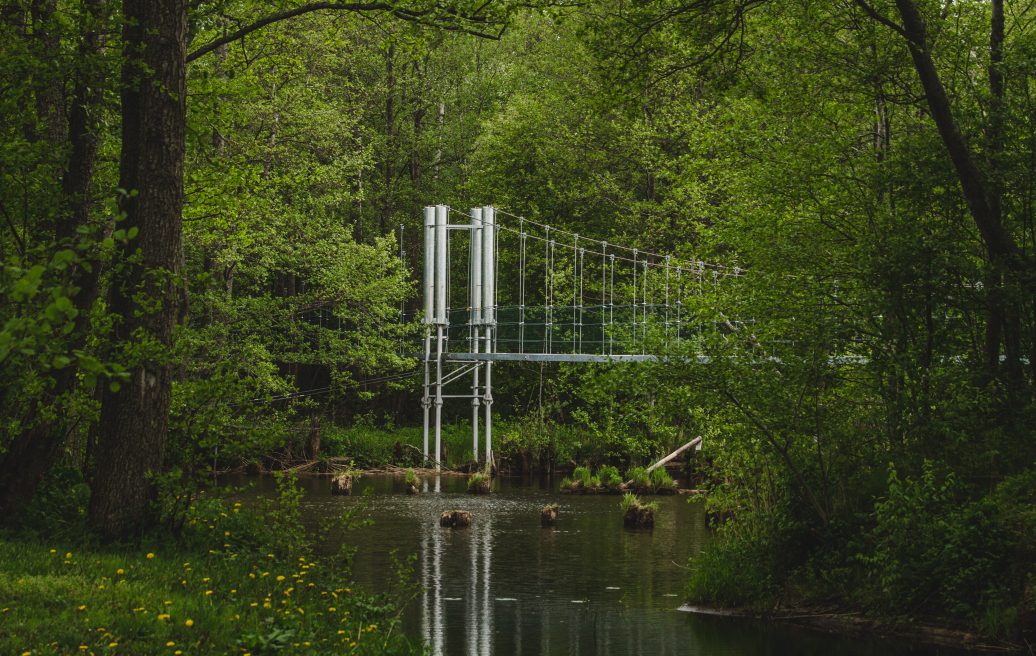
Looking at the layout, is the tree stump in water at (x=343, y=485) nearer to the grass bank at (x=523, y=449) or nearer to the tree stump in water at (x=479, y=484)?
the tree stump in water at (x=479, y=484)

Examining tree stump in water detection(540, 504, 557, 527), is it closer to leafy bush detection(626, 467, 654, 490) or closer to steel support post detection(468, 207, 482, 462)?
leafy bush detection(626, 467, 654, 490)

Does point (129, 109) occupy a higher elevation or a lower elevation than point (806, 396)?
higher

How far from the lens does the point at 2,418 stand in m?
7.49

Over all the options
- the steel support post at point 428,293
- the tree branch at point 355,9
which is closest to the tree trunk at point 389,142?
the steel support post at point 428,293

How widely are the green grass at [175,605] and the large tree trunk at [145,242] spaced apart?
40 centimetres

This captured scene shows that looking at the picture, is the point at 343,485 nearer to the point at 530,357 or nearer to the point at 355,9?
the point at 530,357

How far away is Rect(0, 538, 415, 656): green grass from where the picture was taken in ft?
15.5

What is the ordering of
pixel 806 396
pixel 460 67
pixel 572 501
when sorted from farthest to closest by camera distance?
pixel 460 67, pixel 572 501, pixel 806 396

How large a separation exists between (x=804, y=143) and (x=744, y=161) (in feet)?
3.52

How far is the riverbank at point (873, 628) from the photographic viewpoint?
7379 millimetres

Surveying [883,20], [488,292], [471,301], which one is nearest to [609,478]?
[488,292]

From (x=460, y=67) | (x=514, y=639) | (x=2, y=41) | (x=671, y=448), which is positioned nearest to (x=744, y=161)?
(x=514, y=639)

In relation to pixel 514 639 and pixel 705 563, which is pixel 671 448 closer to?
pixel 705 563

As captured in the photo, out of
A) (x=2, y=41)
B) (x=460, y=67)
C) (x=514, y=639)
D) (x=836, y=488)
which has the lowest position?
(x=514, y=639)
